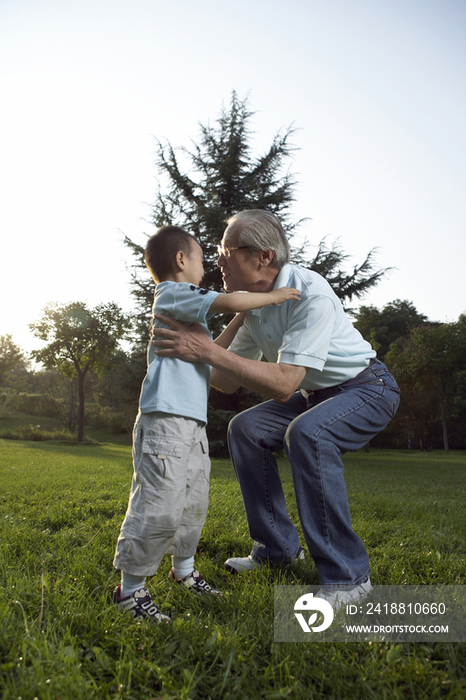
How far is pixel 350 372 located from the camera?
240 centimetres

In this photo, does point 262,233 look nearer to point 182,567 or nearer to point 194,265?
point 194,265

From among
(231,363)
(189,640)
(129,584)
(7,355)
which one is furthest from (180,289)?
(7,355)

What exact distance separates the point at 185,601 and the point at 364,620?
751 millimetres

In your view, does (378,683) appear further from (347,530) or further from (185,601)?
(185,601)

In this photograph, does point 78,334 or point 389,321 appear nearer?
point 78,334

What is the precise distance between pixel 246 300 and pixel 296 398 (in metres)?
0.89

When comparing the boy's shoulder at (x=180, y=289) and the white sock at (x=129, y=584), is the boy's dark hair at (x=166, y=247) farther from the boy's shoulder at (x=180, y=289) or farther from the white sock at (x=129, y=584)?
the white sock at (x=129, y=584)

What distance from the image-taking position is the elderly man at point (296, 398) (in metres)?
1.99

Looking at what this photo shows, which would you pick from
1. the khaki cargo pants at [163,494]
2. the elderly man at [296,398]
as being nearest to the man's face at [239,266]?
the elderly man at [296,398]

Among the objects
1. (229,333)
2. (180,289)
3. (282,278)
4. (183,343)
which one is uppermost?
(282,278)

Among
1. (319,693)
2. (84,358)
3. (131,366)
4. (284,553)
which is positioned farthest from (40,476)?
(84,358)

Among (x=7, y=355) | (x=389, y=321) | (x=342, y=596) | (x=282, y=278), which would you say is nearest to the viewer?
(x=342, y=596)

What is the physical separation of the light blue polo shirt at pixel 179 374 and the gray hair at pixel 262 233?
1.67ft

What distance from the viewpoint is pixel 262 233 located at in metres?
2.45
